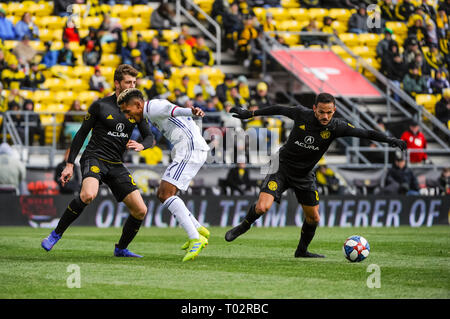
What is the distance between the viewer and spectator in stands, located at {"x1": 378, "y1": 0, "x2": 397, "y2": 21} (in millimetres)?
28766

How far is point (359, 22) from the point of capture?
92.6ft

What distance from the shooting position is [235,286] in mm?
8203

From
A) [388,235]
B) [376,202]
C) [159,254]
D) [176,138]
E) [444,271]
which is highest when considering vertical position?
[176,138]

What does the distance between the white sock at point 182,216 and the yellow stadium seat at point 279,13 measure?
1809cm

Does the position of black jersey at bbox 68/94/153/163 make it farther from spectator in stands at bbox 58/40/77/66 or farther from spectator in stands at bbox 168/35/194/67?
spectator in stands at bbox 168/35/194/67

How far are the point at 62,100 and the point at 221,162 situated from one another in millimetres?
5190

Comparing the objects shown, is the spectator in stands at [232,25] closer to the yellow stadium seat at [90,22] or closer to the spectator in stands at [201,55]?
the spectator in stands at [201,55]

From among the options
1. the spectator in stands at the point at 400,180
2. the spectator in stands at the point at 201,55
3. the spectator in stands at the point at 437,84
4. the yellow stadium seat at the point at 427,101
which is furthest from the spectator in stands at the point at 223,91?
the spectator in stands at the point at 437,84

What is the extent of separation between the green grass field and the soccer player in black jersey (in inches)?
20.4

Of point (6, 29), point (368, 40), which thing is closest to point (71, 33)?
point (6, 29)

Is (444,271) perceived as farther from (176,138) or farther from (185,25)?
(185,25)

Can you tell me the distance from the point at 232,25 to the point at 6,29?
6.73 metres
